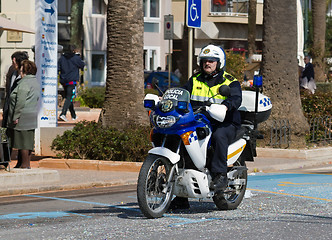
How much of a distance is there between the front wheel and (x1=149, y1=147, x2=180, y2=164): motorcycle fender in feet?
0.17

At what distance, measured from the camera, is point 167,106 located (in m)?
8.88

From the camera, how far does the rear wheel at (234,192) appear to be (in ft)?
31.8

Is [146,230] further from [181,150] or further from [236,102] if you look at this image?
[236,102]

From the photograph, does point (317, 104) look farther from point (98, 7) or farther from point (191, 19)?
point (98, 7)

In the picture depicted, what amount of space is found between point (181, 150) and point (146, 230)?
1.17 m

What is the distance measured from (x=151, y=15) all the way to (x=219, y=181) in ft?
133

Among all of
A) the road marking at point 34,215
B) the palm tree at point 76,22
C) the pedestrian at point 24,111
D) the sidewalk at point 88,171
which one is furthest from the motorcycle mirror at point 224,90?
the palm tree at point 76,22

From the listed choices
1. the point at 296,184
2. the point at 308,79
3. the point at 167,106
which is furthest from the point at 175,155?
the point at 308,79

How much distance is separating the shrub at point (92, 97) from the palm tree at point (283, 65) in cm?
1282

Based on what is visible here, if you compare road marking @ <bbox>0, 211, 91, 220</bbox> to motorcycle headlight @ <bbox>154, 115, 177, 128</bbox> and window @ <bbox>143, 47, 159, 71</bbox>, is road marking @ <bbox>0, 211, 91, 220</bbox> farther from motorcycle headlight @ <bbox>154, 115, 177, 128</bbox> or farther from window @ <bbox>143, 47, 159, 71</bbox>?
window @ <bbox>143, 47, 159, 71</bbox>

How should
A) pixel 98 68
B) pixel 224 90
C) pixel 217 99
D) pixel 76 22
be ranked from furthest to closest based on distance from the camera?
pixel 98 68
pixel 76 22
pixel 217 99
pixel 224 90

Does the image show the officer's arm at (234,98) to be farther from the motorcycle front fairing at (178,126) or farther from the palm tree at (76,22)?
the palm tree at (76,22)

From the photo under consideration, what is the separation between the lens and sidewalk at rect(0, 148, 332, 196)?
11.8 metres

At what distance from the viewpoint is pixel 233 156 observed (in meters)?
9.64
